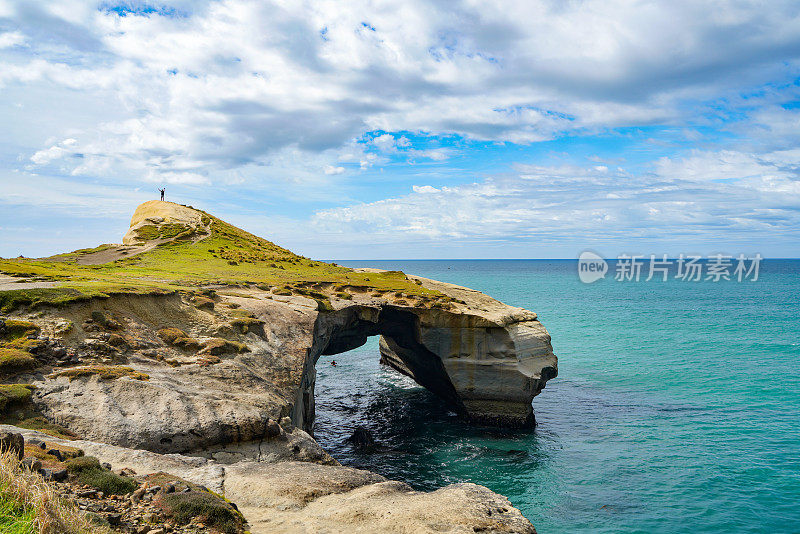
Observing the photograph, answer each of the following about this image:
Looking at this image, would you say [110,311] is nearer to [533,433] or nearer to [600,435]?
[533,433]

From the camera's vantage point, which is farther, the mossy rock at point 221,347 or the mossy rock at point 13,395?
the mossy rock at point 221,347

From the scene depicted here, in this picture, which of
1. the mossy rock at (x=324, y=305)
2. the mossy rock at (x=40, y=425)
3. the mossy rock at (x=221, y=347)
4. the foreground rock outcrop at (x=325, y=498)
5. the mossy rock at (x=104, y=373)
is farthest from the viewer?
the mossy rock at (x=324, y=305)

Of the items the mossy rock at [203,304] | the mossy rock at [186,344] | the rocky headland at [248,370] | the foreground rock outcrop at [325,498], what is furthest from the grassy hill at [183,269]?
the foreground rock outcrop at [325,498]

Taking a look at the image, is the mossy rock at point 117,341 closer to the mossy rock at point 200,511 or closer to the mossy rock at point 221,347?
the mossy rock at point 221,347

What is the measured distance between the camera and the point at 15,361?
2017 cm

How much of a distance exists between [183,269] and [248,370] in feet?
90.5

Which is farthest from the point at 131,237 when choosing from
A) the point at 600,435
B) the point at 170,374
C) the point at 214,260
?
the point at 600,435

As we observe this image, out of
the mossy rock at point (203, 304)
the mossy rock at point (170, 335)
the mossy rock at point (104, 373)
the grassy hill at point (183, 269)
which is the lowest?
the mossy rock at point (104, 373)

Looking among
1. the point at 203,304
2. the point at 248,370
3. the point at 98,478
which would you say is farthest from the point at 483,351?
the point at 98,478

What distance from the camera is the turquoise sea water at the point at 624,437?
2722cm

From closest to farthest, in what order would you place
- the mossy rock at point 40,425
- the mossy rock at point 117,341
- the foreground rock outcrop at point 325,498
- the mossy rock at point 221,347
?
the foreground rock outcrop at point 325,498, the mossy rock at point 40,425, the mossy rock at point 117,341, the mossy rock at point 221,347

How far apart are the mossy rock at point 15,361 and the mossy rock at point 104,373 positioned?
1.20 m

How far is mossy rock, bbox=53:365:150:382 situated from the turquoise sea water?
17.1m

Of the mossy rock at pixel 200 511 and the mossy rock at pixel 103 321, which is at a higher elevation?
the mossy rock at pixel 103 321
